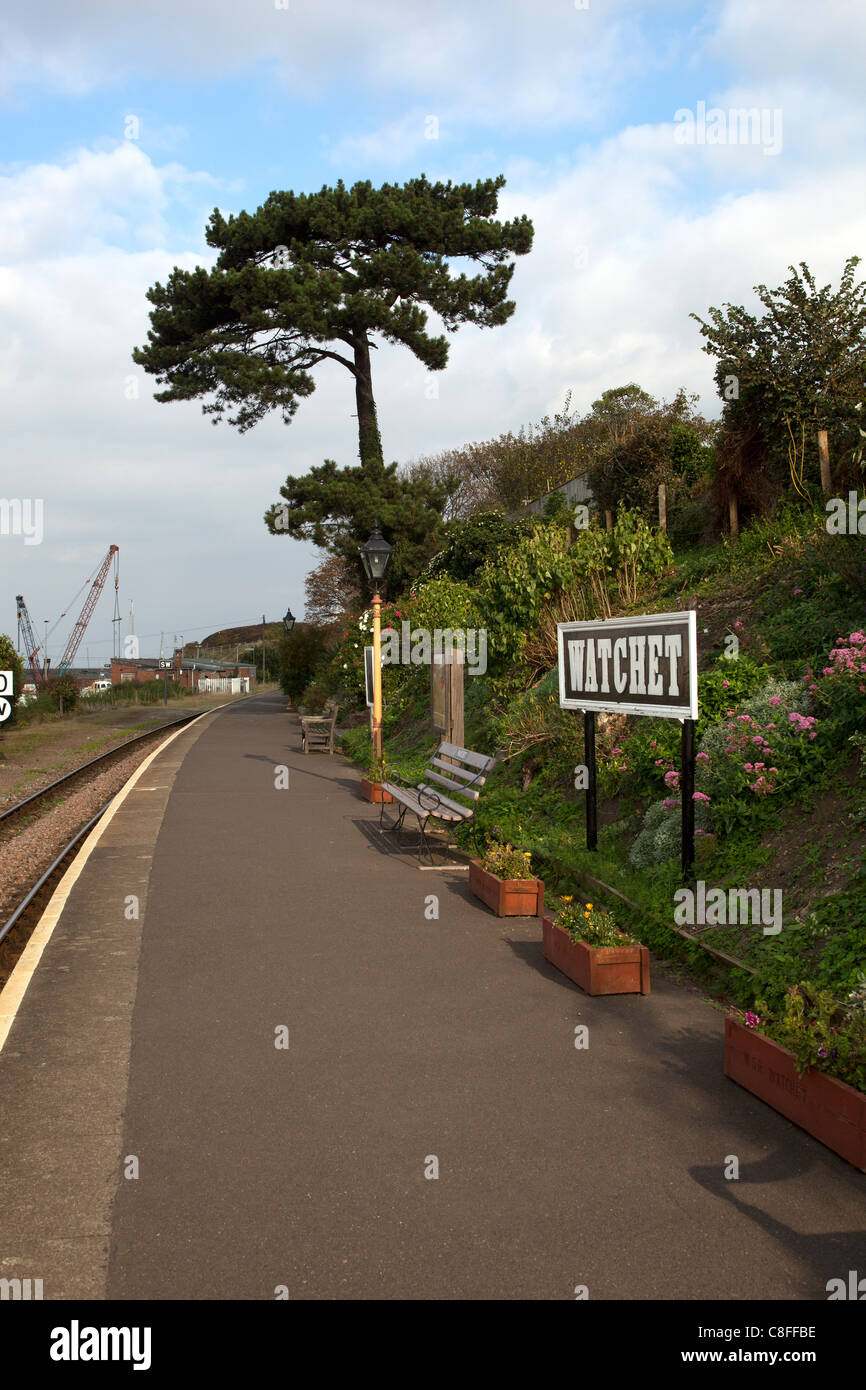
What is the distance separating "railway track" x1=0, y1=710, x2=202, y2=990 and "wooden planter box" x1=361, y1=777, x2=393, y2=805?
12.2 feet

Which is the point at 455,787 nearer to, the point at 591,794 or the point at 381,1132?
the point at 591,794

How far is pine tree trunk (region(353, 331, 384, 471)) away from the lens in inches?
1107

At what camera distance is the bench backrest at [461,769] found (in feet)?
33.9

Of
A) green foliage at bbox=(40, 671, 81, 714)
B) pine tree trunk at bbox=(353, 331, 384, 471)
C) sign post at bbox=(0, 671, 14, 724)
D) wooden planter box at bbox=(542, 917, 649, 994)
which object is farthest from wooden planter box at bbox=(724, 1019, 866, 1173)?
green foliage at bbox=(40, 671, 81, 714)

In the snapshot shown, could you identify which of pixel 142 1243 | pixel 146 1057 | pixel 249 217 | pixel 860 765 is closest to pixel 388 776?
pixel 860 765

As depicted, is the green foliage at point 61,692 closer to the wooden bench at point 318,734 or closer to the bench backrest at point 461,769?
the wooden bench at point 318,734

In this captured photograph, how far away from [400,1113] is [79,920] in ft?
14.6

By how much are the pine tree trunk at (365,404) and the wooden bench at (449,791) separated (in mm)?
16760

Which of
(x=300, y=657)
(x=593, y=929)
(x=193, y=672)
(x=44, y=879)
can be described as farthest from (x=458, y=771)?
(x=193, y=672)

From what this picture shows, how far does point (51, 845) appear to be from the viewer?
13086 mm

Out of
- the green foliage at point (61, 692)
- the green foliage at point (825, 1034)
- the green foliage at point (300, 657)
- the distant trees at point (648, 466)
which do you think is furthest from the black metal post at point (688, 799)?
the green foliage at point (61, 692)

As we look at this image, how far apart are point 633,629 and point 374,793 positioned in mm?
7000
